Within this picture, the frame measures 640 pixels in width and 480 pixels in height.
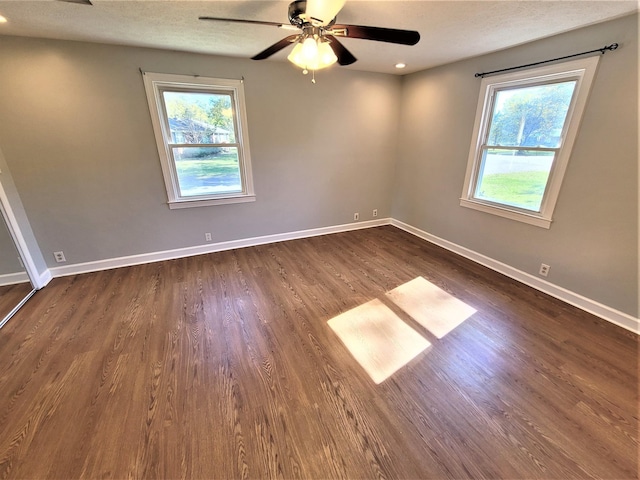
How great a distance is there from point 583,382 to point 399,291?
142 cm

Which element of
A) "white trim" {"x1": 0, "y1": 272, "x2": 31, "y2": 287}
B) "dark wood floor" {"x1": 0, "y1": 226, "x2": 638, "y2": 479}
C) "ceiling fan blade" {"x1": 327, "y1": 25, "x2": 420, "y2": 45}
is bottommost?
"dark wood floor" {"x1": 0, "y1": 226, "x2": 638, "y2": 479}

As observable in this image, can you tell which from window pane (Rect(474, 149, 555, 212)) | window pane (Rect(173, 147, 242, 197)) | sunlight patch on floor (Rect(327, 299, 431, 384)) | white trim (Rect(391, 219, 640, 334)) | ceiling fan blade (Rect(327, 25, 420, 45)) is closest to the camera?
ceiling fan blade (Rect(327, 25, 420, 45))

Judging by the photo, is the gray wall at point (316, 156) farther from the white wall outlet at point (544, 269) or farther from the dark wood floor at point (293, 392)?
the dark wood floor at point (293, 392)

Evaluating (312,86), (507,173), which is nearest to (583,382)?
(507,173)

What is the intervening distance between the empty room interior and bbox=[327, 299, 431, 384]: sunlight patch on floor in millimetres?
26

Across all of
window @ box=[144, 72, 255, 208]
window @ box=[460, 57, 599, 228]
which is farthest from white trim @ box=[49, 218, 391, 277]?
window @ box=[460, 57, 599, 228]

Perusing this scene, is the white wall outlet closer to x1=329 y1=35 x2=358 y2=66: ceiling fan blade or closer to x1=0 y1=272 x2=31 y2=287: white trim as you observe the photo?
x1=329 y1=35 x2=358 y2=66: ceiling fan blade

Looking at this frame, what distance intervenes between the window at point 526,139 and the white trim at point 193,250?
1.93m

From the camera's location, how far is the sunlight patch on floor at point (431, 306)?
2262 mm

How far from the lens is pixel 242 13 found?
6.53ft

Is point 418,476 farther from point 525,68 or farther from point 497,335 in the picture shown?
point 525,68

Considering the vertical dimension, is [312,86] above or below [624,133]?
above

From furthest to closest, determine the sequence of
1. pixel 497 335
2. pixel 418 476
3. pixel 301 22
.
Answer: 1. pixel 497 335
2. pixel 301 22
3. pixel 418 476

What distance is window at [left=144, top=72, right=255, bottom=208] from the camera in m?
3.02
